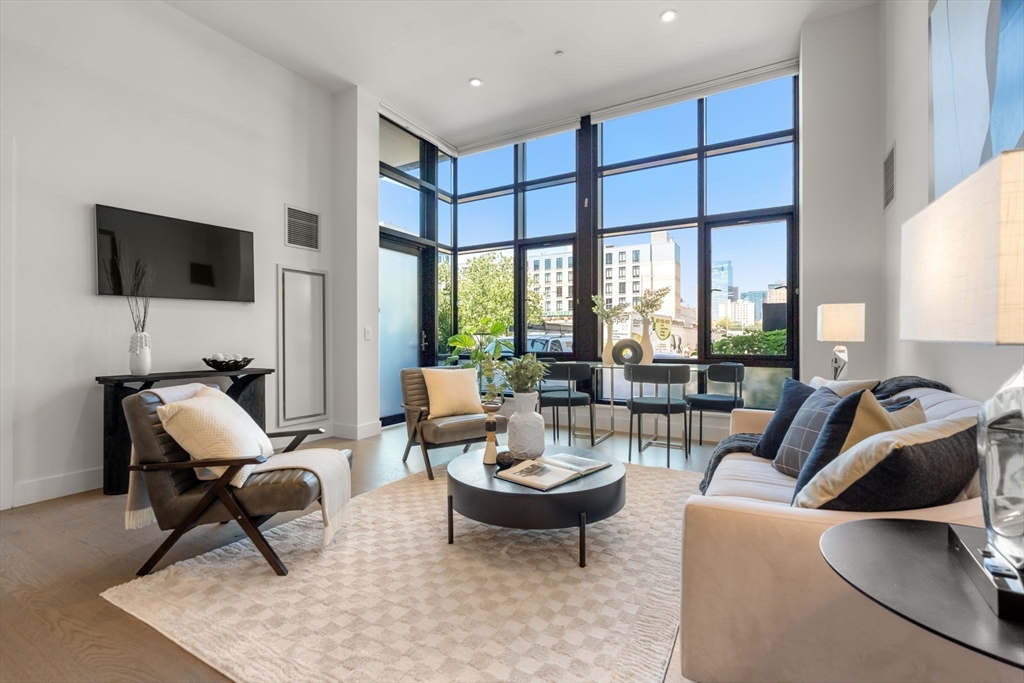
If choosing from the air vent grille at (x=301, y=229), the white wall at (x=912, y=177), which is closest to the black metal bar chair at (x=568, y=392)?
the white wall at (x=912, y=177)

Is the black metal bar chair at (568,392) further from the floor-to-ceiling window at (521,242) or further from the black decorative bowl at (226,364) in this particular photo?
the black decorative bowl at (226,364)

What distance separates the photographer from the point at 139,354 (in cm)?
344

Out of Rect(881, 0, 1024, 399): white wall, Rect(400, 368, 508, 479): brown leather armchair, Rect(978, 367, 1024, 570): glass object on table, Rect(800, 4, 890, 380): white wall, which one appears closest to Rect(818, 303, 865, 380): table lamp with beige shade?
Rect(881, 0, 1024, 399): white wall

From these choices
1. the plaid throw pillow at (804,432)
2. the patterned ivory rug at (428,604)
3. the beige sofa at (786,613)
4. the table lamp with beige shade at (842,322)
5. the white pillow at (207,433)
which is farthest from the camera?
the table lamp with beige shade at (842,322)

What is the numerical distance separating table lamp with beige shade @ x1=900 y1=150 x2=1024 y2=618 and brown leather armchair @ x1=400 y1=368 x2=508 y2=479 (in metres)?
3.08

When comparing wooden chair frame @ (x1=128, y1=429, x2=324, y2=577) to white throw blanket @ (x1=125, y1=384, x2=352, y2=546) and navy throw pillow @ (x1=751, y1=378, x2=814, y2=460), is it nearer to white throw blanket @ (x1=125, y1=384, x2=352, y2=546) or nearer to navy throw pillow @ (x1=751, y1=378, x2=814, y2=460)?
white throw blanket @ (x1=125, y1=384, x2=352, y2=546)

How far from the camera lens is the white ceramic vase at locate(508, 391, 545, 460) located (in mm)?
2662

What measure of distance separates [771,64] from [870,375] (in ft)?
10.3

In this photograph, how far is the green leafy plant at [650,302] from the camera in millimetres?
5180

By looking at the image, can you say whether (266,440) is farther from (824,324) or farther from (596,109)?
(596,109)

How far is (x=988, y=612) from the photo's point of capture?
29.1 inches

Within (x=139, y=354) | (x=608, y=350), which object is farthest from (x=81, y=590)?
(x=608, y=350)

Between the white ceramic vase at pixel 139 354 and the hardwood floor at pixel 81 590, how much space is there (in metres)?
0.89

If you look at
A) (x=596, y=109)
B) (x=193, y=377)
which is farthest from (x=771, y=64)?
(x=193, y=377)
